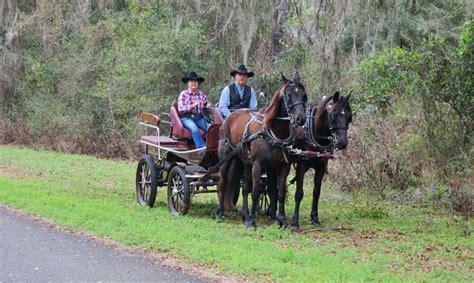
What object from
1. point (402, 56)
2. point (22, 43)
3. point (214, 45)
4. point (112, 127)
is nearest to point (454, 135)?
→ point (402, 56)

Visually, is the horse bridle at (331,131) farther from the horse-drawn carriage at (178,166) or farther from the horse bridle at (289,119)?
the horse-drawn carriage at (178,166)

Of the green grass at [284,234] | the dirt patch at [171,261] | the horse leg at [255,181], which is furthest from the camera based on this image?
the horse leg at [255,181]

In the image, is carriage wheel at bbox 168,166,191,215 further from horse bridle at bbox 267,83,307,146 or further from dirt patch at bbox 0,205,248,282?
dirt patch at bbox 0,205,248,282

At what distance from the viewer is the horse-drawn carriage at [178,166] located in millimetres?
11070

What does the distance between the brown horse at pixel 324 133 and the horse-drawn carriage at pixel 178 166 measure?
1.03 meters

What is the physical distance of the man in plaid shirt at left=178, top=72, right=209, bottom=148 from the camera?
11516 millimetres

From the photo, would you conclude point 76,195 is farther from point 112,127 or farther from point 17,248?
point 112,127

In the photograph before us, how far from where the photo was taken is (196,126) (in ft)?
38.2

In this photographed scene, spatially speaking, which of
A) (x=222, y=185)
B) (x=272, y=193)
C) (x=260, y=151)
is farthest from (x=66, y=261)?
(x=272, y=193)

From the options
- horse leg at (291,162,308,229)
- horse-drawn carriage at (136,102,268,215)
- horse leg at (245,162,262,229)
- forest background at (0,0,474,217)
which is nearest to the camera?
horse leg at (245,162,262,229)

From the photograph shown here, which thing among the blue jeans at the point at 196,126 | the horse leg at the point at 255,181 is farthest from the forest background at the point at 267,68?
the horse leg at the point at 255,181

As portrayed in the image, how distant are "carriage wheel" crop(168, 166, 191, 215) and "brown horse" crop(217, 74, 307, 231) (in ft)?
1.73

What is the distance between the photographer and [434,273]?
295 inches

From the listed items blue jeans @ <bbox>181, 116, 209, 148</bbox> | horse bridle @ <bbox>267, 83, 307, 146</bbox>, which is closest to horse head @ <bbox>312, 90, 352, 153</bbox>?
horse bridle @ <bbox>267, 83, 307, 146</bbox>
